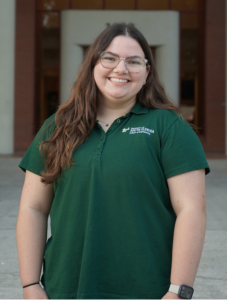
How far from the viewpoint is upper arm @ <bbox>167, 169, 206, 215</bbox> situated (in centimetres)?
183

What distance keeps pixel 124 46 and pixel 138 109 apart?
0.29m

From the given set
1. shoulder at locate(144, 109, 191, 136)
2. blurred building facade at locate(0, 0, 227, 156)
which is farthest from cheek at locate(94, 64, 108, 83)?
blurred building facade at locate(0, 0, 227, 156)

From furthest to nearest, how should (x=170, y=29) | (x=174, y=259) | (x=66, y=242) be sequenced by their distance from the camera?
(x=170, y=29)
(x=66, y=242)
(x=174, y=259)

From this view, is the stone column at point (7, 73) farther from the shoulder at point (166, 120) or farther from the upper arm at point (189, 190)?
the upper arm at point (189, 190)

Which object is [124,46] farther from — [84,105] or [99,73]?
[84,105]

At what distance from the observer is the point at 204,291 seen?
3.73m

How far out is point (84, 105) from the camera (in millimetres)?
2113

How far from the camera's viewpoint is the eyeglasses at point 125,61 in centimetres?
199

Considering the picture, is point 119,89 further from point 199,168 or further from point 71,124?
point 199,168

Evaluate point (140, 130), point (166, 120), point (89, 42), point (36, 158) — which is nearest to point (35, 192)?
point (36, 158)

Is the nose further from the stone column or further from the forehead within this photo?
the stone column

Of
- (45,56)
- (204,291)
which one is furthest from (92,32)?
(204,291)

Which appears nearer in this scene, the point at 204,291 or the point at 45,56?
the point at 204,291

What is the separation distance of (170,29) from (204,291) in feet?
40.6
